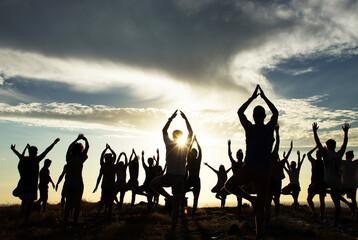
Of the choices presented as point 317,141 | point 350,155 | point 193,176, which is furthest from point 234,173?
point 350,155

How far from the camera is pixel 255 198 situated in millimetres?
6184

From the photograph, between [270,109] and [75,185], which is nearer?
[270,109]

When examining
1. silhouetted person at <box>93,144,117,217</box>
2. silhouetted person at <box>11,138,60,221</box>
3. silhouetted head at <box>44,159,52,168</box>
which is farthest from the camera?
silhouetted head at <box>44,159,52,168</box>

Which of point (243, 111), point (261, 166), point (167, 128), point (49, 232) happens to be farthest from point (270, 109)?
point (49, 232)

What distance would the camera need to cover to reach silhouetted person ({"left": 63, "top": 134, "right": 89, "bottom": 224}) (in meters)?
8.25

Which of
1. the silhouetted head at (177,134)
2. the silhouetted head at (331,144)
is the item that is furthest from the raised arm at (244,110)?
the silhouetted head at (331,144)

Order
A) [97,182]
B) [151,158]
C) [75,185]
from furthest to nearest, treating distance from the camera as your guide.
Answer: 1. [151,158]
2. [97,182]
3. [75,185]

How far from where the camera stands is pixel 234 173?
22.3 feet

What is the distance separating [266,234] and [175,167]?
307 cm

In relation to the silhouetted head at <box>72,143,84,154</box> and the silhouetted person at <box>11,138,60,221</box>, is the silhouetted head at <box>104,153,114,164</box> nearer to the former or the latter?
the silhouetted person at <box>11,138,60,221</box>

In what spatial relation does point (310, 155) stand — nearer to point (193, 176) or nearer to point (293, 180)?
point (293, 180)

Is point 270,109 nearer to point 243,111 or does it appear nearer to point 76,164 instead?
point 243,111

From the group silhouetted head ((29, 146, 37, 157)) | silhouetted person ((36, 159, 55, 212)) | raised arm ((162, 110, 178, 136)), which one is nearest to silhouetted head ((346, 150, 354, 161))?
raised arm ((162, 110, 178, 136))

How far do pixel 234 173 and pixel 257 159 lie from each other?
836 millimetres
